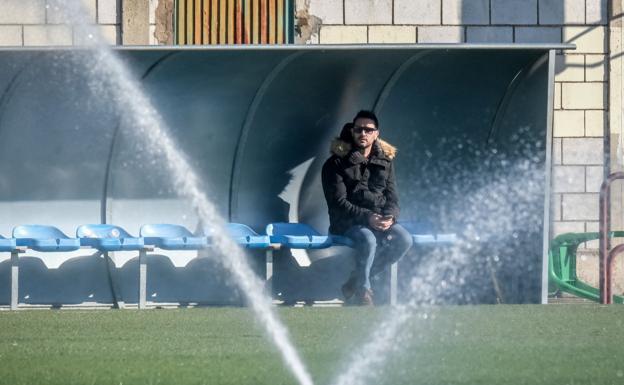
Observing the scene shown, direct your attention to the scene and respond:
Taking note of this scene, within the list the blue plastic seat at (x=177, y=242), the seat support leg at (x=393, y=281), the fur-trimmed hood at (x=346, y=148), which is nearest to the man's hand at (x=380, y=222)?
the seat support leg at (x=393, y=281)

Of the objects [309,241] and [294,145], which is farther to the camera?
[294,145]

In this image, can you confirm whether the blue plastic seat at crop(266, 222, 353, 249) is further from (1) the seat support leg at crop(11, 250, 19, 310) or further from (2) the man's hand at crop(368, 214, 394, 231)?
(1) the seat support leg at crop(11, 250, 19, 310)

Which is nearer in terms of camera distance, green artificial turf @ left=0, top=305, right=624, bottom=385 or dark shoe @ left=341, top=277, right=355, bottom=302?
green artificial turf @ left=0, top=305, right=624, bottom=385

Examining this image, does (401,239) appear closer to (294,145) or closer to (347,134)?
(347,134)

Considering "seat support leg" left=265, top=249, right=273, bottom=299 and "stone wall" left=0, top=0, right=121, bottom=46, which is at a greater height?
"stone wall" left=0, top=0, right=121, bottom=46

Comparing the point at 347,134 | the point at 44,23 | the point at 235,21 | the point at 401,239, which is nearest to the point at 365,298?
the point at 401,239

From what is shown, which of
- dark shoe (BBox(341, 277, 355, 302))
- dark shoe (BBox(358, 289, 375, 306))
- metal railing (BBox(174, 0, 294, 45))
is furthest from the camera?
metal railing (BBox(174, 0, 294, 45))

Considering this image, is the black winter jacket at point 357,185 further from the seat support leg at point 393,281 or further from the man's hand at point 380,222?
the seat support leg at point 393,281

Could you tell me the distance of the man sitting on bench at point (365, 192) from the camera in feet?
42.8

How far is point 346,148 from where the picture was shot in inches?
520

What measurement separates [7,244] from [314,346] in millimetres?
4978

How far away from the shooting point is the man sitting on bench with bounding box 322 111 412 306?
514 inches

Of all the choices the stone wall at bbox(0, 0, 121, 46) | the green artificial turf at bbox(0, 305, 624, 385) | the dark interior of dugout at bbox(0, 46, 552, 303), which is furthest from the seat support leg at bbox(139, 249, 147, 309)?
the stone wall at bbox(0, 0, 121, 46)

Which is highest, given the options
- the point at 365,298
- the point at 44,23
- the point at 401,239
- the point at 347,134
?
the point at 44,23
